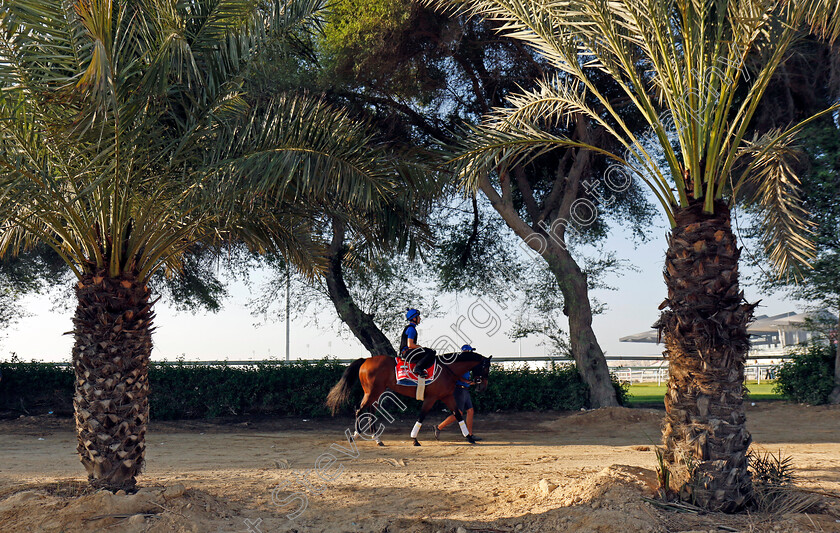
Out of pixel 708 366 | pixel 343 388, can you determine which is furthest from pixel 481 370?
pixel 708 366

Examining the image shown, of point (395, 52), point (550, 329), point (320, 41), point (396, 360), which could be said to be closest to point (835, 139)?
point (550, 329)

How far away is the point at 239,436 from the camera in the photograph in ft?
40.0

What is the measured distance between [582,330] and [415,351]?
5.79m

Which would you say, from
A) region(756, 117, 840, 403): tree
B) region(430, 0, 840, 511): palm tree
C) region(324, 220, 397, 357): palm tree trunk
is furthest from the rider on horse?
region(756, 117, 840, 403): tree

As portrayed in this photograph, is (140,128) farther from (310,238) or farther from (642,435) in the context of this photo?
(642,435)

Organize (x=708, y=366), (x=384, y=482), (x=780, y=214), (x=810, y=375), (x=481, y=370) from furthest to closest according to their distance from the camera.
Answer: (x=810, y=375), (x=481, y=370), (x=384, y=482), (x=780, y=214), (x=708, y=366)

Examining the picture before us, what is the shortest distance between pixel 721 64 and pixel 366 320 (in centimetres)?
1075

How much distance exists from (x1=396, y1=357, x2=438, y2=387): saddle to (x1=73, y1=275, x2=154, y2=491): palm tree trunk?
5.19 metres

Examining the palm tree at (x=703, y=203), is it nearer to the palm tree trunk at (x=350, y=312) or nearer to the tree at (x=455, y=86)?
the tree at (x=455, y=86)

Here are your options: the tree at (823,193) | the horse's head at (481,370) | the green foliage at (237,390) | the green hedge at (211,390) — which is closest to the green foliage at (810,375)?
the tree at (823,193)

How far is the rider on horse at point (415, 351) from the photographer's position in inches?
420

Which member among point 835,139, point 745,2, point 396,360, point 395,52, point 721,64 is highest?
point 395,52

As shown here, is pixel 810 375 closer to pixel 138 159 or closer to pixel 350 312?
pixel 350 312

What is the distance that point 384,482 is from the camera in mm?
7465
